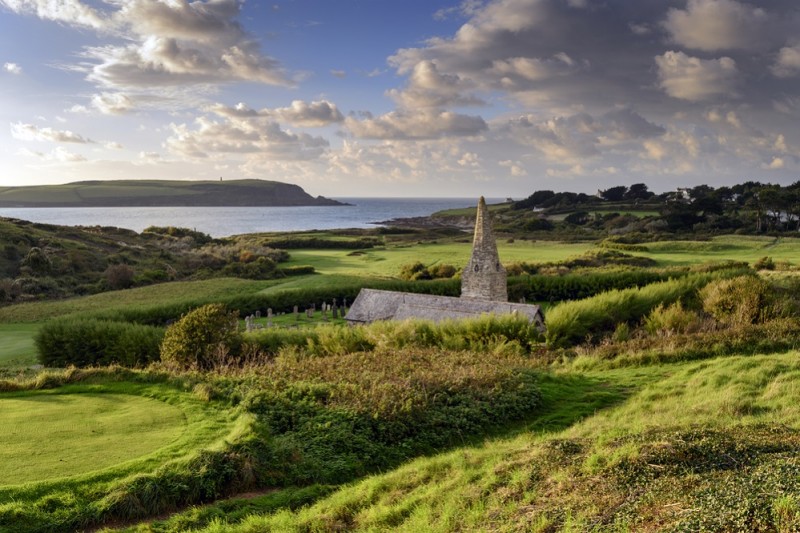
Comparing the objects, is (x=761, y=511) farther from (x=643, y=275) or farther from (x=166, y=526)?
(x=643, y=275)

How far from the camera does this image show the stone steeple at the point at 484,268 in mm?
26906

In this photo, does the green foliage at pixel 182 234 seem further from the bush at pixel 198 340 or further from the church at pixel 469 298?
the bush at pixel 198 340

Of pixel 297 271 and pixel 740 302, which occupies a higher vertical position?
pixel 740 302

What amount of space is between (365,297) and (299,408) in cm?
1782

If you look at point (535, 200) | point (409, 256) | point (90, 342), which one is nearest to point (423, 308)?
point (90, 342)

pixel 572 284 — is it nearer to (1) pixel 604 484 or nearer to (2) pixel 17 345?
(2) pixel 17 345

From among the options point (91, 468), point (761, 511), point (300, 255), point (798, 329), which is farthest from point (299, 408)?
point (300, 255)

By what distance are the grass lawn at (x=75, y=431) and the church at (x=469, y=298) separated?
15.3 m

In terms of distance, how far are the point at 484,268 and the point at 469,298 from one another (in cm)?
175

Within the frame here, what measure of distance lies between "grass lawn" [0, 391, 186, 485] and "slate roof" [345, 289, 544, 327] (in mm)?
14218

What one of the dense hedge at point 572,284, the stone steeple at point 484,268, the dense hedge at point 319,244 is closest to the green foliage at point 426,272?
the dense hedge at point 572,284

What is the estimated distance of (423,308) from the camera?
26484 mm

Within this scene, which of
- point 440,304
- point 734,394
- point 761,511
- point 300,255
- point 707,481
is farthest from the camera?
point 300,255

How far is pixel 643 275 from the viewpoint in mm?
38344
